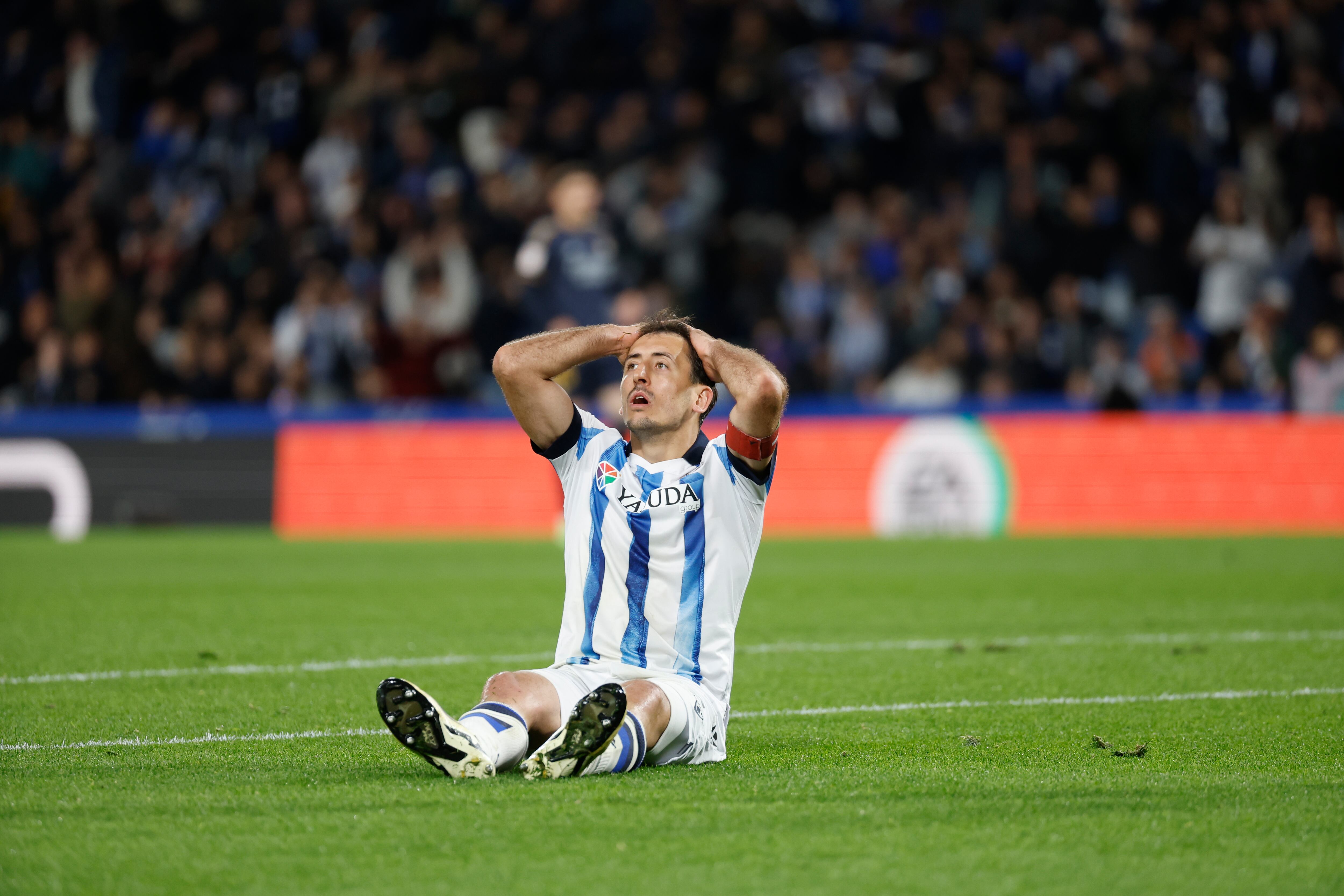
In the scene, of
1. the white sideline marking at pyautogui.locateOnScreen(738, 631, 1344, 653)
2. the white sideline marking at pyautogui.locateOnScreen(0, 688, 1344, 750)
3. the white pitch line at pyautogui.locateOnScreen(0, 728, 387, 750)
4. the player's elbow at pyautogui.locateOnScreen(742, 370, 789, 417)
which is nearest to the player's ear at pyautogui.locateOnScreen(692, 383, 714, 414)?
the player's elbow at pyautogui.locateOnScreen(742, 370, 789, 417)

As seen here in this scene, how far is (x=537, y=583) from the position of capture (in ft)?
34.8

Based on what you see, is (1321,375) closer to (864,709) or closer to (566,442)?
(864,709)

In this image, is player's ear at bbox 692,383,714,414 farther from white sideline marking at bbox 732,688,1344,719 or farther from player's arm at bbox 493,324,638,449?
white sideline marking at bbox 732,688,1344,719

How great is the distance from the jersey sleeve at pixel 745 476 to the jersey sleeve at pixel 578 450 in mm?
376

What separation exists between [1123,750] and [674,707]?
141 cm

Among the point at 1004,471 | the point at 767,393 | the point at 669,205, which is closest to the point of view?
the point at 767,393

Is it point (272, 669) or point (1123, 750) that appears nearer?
point (1123, 750)

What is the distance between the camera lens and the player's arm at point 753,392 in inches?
181

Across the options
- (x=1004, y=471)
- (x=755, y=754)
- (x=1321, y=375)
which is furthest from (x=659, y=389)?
(x=1321, y=375)

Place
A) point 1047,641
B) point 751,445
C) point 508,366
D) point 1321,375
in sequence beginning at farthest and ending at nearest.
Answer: point 1321,375 → point 1047,641 → point 508,366 → point 751,445

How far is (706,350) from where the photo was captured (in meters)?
4.90

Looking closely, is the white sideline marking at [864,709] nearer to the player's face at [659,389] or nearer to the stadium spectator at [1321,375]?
the player's face at [659,389]

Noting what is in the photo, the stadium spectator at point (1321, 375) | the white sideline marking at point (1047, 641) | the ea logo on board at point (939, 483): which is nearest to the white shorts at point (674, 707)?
the white sideline marking at point (1047, 641)

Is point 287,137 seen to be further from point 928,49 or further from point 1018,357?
point 1018,357
